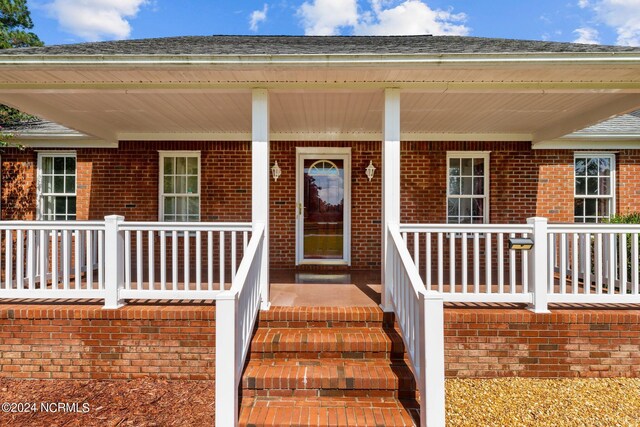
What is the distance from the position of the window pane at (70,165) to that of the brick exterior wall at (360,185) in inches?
12.6

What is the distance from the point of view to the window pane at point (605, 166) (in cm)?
689

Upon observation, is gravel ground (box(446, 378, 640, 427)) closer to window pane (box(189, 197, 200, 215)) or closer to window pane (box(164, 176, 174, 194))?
window pane (box(189, 197, 200, 215))

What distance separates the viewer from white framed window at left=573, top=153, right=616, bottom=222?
6.87 meters

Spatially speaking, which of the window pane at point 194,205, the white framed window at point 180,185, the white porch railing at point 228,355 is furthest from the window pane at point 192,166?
the white porch railing at point 228,355

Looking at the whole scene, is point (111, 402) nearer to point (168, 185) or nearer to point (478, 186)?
point (168, 185)

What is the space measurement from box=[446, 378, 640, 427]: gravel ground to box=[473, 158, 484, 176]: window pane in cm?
403

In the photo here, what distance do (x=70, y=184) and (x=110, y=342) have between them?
4.69 m

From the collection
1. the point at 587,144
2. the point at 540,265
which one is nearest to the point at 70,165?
the point at 540,265

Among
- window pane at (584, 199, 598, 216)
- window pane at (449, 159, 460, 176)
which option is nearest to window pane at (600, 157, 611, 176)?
window pane at (584, 199, 598, 216)

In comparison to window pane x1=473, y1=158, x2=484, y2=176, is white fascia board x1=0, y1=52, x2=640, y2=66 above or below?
above

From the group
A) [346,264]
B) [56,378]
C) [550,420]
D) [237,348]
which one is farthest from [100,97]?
[550,420]

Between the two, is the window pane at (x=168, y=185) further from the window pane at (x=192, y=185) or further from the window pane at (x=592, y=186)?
the window pane at (x=592, y=186)

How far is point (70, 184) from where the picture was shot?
7.03 metres

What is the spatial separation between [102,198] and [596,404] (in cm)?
775
